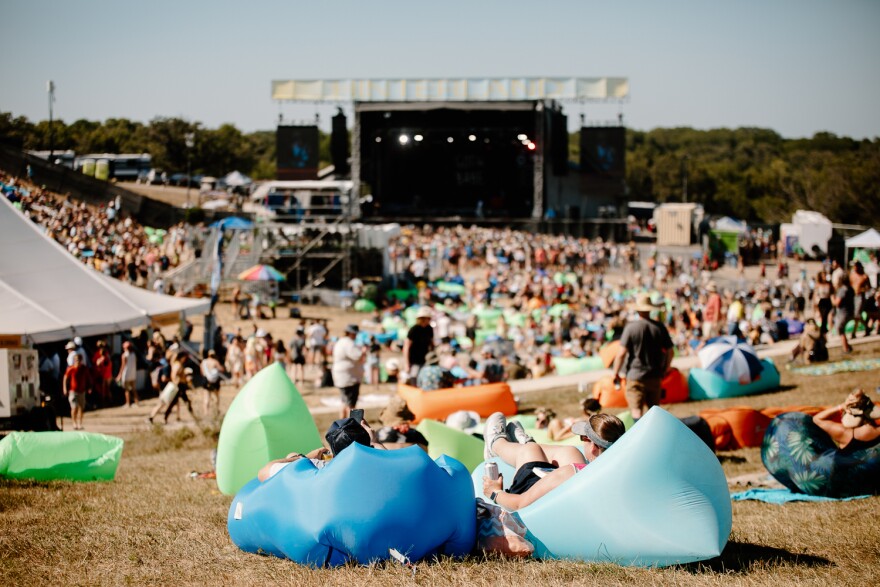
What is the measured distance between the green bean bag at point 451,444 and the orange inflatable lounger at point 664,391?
3712mm

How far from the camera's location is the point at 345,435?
4.59m

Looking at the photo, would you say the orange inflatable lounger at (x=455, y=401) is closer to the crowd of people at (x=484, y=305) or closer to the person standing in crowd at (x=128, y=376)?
the crowd of people at (x=484, y=305)

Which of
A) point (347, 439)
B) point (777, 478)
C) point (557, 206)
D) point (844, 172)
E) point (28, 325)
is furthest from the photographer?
point (844, 172)

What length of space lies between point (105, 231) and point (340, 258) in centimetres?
782

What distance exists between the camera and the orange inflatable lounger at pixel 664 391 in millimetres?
10953

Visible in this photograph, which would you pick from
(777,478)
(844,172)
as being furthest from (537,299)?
(844,172)

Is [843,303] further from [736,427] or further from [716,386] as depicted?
[736,427]

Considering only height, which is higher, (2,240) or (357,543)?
(2,240)

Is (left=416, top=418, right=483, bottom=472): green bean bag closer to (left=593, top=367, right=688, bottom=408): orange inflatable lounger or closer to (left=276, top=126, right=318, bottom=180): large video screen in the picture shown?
(left=593, top=367, right=688, bottom=408): orange inflatable lounger

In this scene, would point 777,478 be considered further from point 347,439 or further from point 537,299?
point 537,299

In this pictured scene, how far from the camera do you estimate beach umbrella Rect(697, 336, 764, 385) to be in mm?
11469

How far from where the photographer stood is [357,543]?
4207mm

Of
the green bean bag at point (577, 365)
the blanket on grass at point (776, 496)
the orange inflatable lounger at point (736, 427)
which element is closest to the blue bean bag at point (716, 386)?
the orange inflatable lounger at point (736, 427)

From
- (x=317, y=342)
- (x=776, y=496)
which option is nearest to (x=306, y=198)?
(x=317, y=342)
